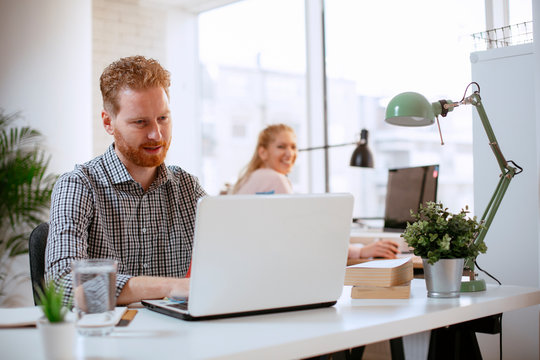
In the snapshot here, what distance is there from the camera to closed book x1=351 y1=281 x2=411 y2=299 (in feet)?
4.92

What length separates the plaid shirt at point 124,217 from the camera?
5.26 ft

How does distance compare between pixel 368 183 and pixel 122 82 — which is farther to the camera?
pixel 368 183

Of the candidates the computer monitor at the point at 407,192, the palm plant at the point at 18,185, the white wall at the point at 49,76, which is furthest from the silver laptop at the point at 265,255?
the white wall at the point at 49,76

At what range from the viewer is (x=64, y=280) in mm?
1428

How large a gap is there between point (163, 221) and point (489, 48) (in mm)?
1567

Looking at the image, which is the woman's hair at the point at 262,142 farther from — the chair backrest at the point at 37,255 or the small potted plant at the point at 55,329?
the small potted plant at the point at 55,329

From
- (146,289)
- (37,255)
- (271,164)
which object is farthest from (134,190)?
(271,164)

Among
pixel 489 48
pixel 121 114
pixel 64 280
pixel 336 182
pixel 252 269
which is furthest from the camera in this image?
pixel 336 182

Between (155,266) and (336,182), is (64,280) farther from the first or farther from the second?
(336,182)

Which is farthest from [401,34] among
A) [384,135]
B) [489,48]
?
[489,48]

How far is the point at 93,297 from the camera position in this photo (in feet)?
3.59

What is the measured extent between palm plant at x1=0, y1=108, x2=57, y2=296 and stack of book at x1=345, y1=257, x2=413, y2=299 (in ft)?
10.4

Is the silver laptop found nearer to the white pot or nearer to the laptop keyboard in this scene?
the laptop keyboard

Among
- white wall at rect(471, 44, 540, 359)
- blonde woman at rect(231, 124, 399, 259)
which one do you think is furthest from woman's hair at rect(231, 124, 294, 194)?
white wall at rect(471, 44, 540, 359)
